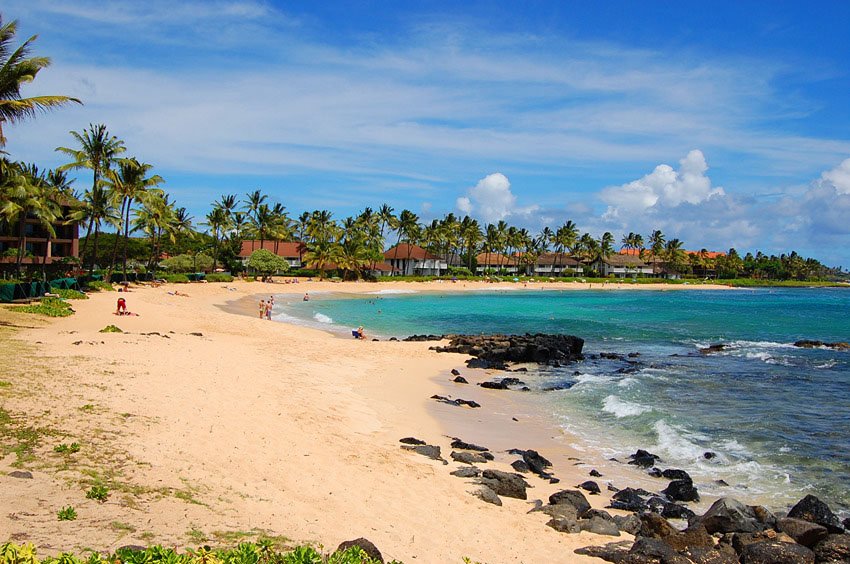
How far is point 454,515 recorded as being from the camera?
9.84 m

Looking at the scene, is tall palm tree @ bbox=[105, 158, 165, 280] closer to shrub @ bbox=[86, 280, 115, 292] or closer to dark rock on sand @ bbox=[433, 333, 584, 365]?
shrub @ bbox=[86, 280, 115, 292]

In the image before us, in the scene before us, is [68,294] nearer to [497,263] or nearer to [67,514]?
[67,514]

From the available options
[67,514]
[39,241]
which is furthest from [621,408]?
[39,241]

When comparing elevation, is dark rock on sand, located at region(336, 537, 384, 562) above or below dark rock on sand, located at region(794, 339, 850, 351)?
above

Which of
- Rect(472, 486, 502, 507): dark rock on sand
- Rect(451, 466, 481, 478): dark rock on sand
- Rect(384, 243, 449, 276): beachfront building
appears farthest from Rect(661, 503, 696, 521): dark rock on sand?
Rect(384, 243, 449, 276): beachfront building

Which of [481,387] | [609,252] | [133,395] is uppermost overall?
[609,252]

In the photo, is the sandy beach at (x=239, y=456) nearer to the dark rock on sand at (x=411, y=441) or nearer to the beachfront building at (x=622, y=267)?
the dark rock on sand at (x=411, y=441)

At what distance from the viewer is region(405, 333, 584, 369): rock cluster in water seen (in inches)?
1220

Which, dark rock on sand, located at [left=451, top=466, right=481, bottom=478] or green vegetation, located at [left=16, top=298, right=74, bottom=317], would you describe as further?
green vegetation, located at [left=16, top=298, right=74, bottom=317]

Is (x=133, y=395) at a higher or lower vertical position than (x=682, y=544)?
higher

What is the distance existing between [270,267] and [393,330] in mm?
47387

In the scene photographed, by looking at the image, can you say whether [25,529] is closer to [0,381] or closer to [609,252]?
[0,381]

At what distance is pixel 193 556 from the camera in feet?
20.4

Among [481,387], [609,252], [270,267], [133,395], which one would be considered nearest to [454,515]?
[133,395]
